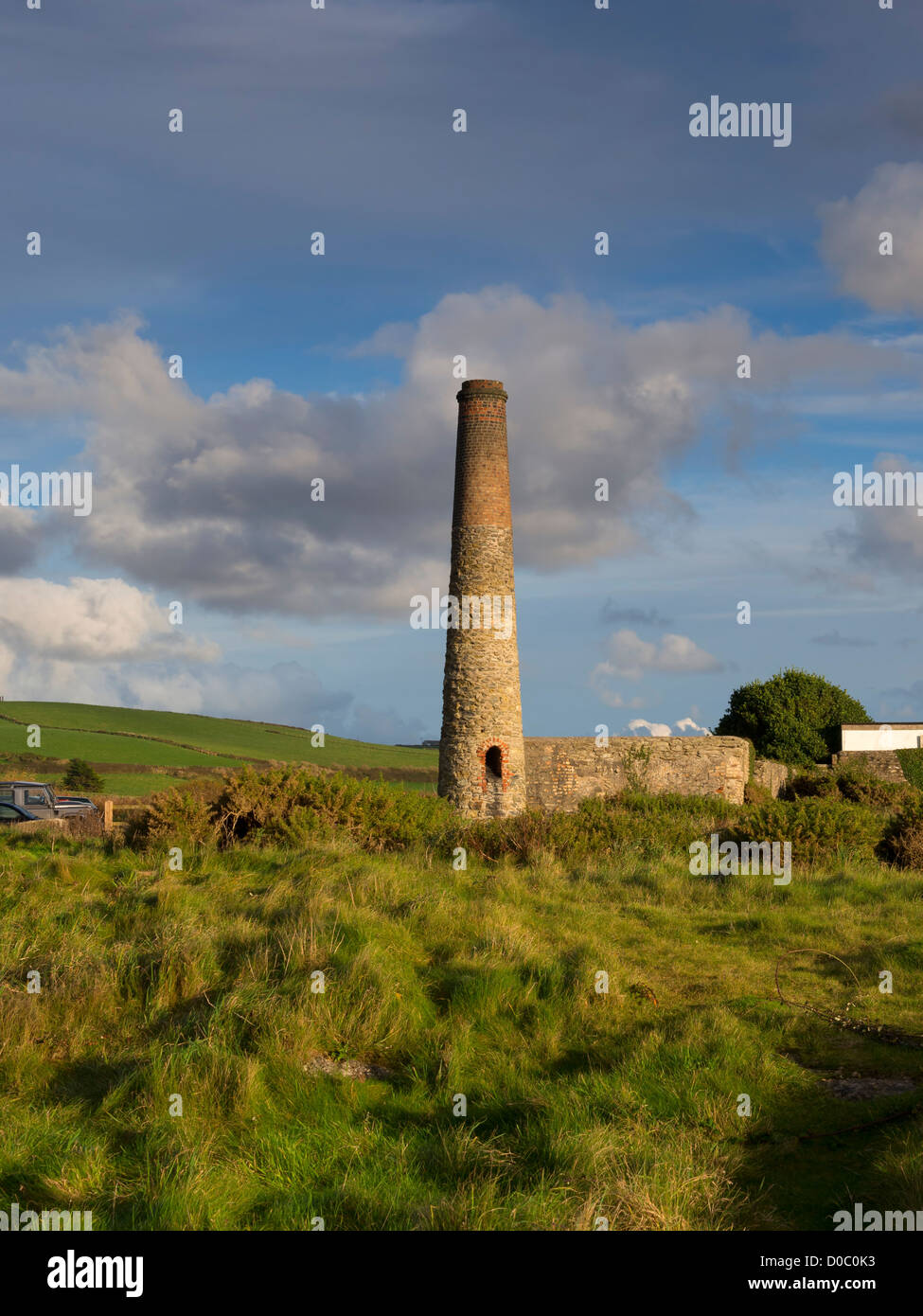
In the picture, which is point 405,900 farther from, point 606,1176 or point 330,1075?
point 606,1176

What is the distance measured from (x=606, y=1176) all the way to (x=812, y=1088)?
2.65 metres

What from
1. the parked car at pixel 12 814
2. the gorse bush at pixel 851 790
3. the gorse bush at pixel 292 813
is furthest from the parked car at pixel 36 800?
the gorse bush at pixel 851 790

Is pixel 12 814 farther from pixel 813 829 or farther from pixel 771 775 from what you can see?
pixel 771 775

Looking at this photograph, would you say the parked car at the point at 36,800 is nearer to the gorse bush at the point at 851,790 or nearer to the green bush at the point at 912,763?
the gorse bush at the point at 851,790

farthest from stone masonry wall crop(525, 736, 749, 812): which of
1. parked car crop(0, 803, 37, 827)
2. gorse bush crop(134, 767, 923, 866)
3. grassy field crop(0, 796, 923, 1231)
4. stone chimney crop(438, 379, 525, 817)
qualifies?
grassy field crop(0, 796, 923, 1231)

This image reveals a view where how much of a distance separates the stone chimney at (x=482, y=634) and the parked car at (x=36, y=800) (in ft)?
32.9

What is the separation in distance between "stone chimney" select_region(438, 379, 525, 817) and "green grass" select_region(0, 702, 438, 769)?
3819cm

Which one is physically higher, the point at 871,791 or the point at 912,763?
the point at 912,763

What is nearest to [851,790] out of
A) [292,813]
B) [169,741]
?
[292,813]

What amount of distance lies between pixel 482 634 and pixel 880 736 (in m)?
27.7

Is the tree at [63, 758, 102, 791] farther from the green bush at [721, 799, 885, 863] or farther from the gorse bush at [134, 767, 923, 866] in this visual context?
the green bush at [721, 799, 885, 863]

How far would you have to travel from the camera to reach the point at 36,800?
2681 centimetres

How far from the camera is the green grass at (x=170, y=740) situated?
61.7 m
